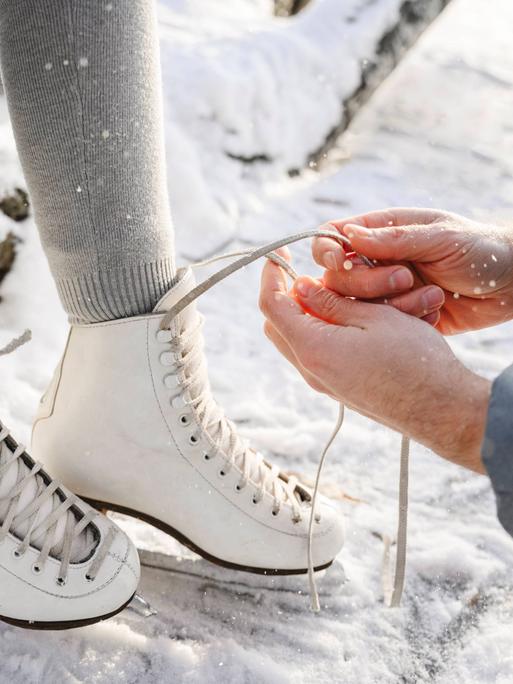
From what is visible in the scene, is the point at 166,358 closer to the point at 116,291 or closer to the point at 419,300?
the point at 116,291

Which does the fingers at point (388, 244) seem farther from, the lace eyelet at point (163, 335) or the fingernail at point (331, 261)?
the lace eyelet at point (163, 335)

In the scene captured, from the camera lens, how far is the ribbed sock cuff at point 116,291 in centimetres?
93

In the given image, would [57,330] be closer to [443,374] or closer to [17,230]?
[17,230]

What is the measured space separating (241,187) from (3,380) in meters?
1.02

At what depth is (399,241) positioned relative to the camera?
97 centimetres

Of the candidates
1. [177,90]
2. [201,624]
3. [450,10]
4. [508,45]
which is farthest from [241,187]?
[450,10]

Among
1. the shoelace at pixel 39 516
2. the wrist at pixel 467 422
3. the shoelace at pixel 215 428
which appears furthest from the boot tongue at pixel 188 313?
the wrist at pixel 467 422

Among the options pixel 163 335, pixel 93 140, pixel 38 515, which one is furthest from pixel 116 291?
pixel 38 515

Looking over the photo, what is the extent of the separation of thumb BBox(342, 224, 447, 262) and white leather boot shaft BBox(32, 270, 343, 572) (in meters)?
0.22

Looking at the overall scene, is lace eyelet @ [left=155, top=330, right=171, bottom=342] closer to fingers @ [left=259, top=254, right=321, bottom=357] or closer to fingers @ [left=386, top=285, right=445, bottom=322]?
fingers @ [left=259, top=254, right=321, bottom=357]

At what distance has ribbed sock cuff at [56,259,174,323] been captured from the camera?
93 centimetres

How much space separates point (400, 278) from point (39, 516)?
0.53m

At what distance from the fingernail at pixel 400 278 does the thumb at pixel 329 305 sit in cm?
4

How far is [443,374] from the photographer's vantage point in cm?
84
